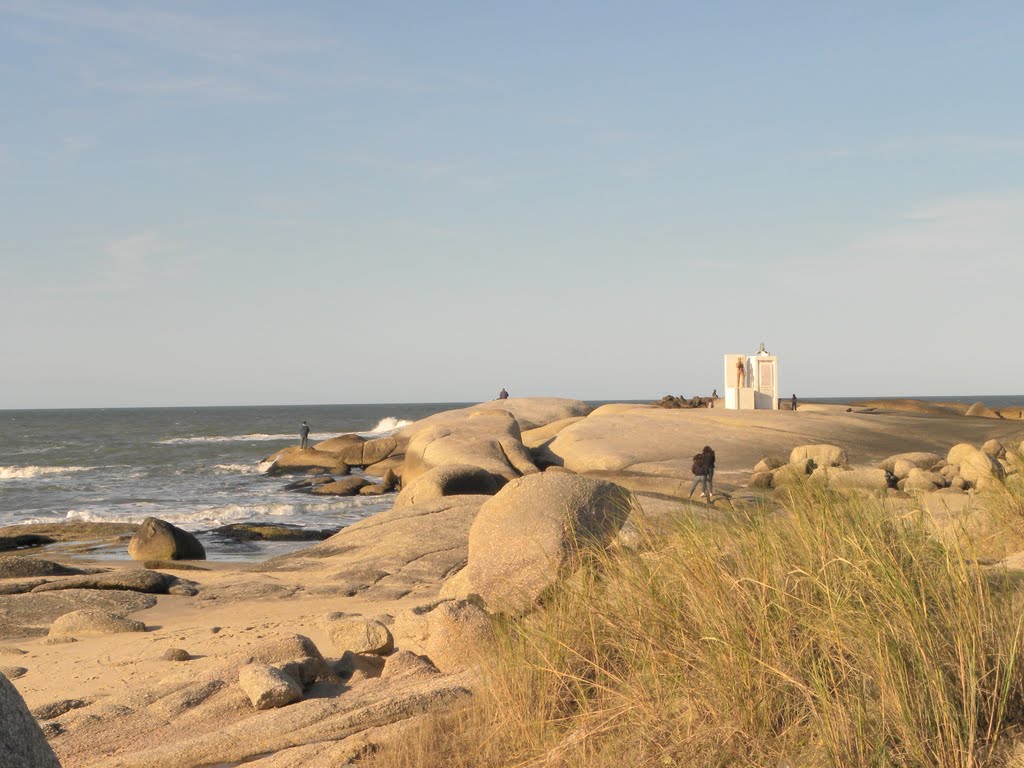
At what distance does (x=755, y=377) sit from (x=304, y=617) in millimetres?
30184

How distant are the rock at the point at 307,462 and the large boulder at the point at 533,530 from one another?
31607 millimetres

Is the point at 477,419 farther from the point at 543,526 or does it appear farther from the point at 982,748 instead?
the point at 982,748

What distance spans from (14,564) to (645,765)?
14241mm

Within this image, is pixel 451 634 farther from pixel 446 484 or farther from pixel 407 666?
pixel 446 484

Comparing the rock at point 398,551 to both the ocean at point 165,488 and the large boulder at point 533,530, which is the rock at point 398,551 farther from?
the large boulder at point 533,530

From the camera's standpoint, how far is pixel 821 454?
2895 cm

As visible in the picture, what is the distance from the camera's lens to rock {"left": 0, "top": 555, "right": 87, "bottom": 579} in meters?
15.4

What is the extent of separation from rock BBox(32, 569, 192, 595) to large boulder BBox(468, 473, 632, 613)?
663 cm

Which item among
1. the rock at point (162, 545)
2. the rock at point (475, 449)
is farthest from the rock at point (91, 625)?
the rock at point (475, 449)

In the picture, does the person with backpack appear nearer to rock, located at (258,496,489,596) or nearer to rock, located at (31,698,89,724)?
rock, located at (258,496,489,596)

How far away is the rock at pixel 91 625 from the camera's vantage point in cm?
1134

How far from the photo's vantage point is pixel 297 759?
18.1 feet

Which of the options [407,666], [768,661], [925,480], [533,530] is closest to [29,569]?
[533,530]

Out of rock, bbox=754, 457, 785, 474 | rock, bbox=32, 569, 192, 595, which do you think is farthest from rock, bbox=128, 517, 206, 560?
rock, bbox=754, 457, 785, 474
